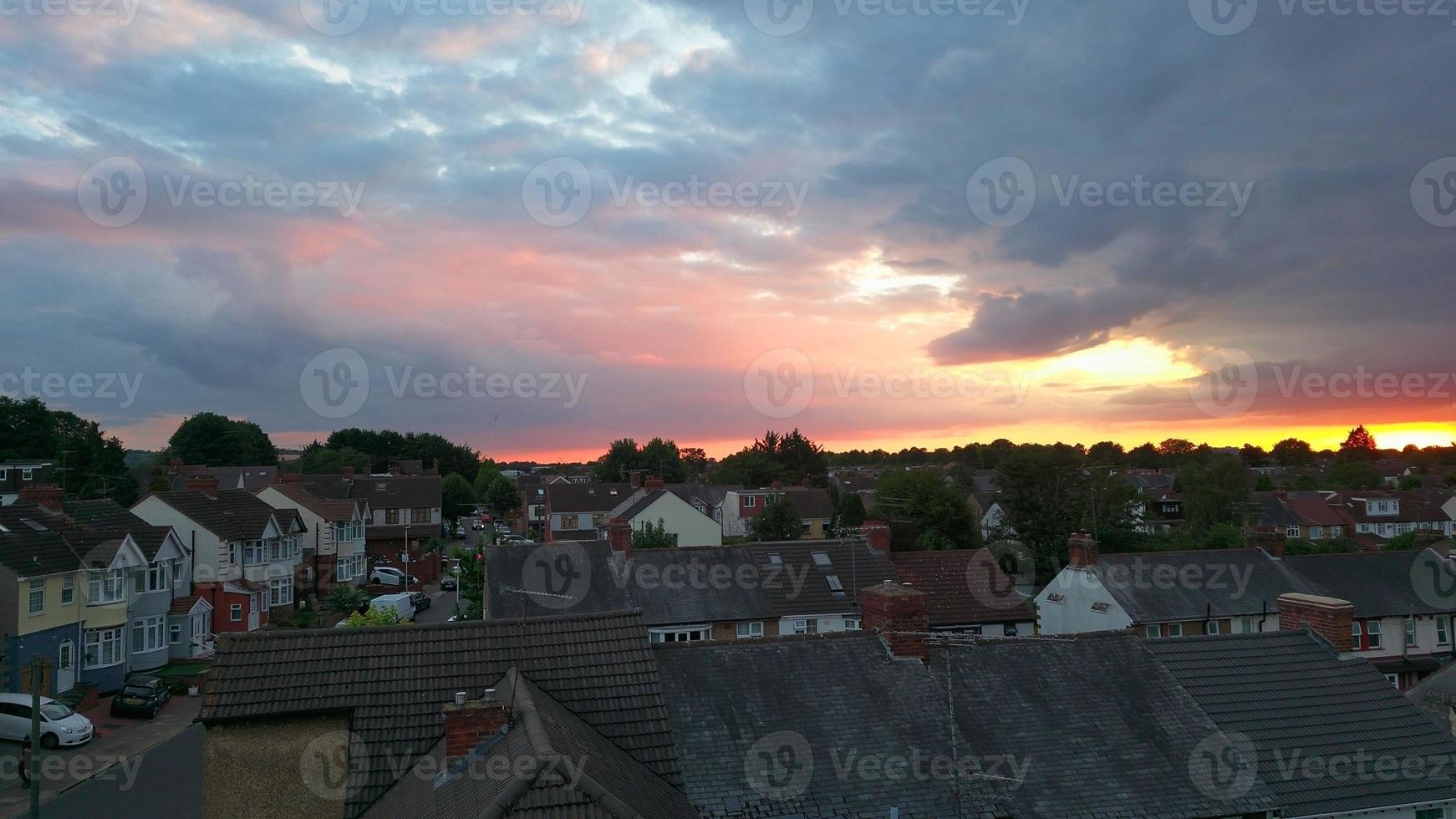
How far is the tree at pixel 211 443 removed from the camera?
101750 mm

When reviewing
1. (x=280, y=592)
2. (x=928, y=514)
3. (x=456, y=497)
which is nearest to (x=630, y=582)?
(x=280, y=592)

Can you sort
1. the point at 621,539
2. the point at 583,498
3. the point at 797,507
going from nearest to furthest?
the point at 621,539, the point at 797,507, the point at 583,498

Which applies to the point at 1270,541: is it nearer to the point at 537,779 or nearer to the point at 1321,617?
the point at 1321,617

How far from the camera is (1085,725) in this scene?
14.4 m

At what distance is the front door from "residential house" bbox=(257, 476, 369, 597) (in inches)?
734

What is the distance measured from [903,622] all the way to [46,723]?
26.6 meters

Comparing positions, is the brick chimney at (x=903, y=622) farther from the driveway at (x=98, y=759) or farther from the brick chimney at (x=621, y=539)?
the brick chimney at (x=621, y=539)

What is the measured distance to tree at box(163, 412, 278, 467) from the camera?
334 ft

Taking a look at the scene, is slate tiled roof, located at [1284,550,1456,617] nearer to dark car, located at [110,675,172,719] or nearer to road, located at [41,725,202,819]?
road, located at [41,725,202,819]

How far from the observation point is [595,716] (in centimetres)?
1220

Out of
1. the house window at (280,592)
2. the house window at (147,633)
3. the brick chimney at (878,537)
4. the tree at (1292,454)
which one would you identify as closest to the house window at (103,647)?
the house window at (147,633)

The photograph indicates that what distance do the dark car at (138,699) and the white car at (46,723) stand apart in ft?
9.95

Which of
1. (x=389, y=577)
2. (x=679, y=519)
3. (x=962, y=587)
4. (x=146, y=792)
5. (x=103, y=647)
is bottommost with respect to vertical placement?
(x=146, y=792)

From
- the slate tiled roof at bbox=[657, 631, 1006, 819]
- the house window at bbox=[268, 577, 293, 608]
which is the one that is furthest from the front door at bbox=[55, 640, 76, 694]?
the slate tiled roof at bbox=[657, 631, 1006, 819]
